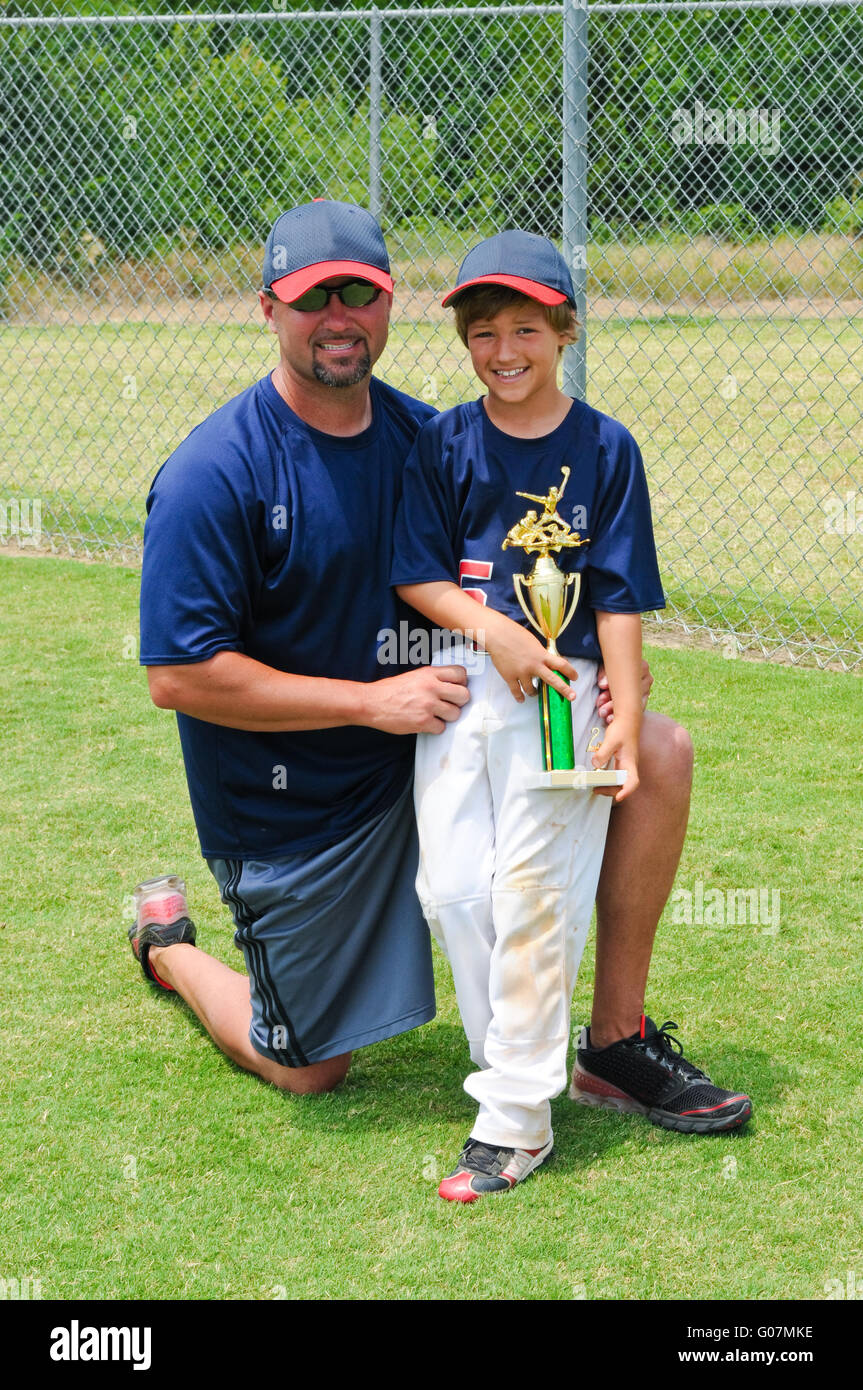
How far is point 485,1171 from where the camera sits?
261cm

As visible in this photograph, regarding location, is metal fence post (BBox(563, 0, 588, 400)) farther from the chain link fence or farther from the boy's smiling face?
the boy's smiling face

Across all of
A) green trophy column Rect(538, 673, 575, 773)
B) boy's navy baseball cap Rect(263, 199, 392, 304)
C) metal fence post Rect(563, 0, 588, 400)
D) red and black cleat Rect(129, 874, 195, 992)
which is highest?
metal fence post Rect(563, 0, 588, 400)

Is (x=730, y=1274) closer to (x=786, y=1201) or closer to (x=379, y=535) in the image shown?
(x=786, y=1201)

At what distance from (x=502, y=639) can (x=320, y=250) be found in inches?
31.6

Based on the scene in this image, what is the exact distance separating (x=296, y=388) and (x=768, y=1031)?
65.6 inches

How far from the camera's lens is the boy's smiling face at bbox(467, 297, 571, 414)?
2652 millimetres

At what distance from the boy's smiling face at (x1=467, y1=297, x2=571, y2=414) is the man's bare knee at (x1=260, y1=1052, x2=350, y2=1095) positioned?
1337 millimetres

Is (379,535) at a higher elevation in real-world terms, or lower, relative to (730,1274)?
higher

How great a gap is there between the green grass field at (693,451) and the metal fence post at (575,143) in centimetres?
107

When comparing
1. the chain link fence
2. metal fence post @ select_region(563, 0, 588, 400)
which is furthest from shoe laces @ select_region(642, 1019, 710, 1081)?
the chain link fence

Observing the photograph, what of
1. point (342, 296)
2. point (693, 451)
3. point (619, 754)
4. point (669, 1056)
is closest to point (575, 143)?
point (342, 296)

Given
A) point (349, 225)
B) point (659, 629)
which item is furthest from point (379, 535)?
point (659, 629)

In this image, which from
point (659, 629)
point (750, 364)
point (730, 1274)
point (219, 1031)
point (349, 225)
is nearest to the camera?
point (730, 1274)

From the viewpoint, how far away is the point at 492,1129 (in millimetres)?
2621
